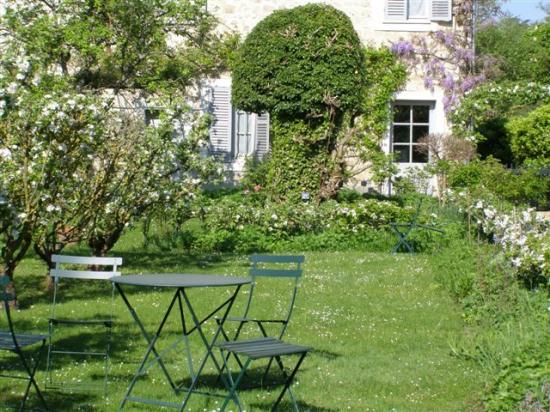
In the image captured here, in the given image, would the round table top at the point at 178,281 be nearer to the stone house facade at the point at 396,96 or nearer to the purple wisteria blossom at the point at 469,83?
the stone house facade at the point at 396,96

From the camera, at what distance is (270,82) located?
1783cm

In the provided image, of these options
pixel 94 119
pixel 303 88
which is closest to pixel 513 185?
pixel 303 88

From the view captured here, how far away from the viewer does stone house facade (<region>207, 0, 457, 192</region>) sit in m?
20.1

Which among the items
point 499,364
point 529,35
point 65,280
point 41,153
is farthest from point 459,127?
point 499,364

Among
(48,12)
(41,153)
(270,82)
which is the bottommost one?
(41,153)

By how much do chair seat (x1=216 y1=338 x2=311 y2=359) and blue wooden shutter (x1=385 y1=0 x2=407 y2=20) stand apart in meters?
15.1

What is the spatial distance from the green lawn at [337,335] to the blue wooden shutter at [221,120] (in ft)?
22.3

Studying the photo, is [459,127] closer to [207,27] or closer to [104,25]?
[207,27]

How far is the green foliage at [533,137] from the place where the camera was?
19.8 m

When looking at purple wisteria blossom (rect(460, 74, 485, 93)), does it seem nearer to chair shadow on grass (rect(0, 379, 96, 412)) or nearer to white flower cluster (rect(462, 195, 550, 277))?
white flower cluster (rect(462, 195, 550, 277))

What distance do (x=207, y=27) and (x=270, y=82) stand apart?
8.97ft

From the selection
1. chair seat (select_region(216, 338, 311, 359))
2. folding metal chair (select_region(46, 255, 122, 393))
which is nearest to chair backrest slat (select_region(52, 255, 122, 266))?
folding metal chair (select_region(46, 255, 122, 393))

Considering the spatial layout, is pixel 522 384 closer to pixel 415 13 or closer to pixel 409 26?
pixel 409 26

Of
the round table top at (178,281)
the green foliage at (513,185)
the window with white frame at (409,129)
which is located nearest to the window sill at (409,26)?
the window with white frame at (409,129)
